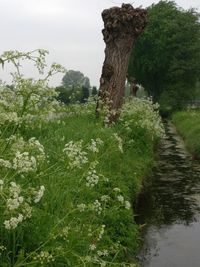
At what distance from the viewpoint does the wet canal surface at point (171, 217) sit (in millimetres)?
7660

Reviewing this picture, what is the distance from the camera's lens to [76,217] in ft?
20.7

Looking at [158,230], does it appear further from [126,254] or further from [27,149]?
[27,149]

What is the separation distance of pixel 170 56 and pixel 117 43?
42.3 metres

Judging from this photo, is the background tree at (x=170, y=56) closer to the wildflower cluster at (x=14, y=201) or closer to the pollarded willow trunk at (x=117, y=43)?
the pollarded willow trunk at (x=117, y=43)

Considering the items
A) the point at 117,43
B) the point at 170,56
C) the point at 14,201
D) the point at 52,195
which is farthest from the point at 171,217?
the point at 170,56

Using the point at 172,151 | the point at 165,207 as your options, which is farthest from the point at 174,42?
the point at 165,207

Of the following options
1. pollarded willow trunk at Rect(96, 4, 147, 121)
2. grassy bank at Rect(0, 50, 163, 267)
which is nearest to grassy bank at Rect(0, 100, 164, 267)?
grassy bank at Rect(0, 50, 163, 267)

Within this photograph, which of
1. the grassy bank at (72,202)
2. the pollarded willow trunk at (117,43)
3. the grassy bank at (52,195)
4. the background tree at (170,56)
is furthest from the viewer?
the background tree at (170,56)

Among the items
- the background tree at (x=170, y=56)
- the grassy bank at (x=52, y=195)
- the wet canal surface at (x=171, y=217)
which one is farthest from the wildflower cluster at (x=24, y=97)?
the background tree at (x=170, y=56)

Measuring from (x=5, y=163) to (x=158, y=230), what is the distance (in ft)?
18.2

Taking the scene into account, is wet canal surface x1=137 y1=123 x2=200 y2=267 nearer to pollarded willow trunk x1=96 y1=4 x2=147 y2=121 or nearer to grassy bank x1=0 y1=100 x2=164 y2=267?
grassy bank x1=0 y1=100 x2=164 y2=267

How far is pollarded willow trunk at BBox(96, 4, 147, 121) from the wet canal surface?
277cm

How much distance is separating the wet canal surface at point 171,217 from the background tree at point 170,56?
40.7m

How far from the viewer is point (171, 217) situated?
32.2 ft
